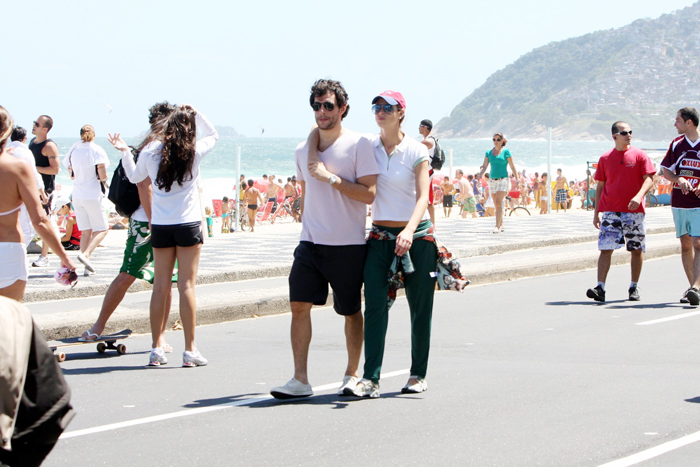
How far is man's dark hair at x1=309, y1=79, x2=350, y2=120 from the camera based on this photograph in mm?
5926

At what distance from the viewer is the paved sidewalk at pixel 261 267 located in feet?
30.8

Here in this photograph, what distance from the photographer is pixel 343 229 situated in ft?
19.6

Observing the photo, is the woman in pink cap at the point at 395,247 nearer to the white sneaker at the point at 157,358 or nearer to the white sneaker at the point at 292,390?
the white sneaker at the point at 292,390

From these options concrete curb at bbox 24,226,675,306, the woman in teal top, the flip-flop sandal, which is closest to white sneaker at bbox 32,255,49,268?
concrete curb at bbox 24,226,675,306

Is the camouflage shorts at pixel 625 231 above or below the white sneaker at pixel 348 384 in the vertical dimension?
above

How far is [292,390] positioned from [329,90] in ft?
6.24

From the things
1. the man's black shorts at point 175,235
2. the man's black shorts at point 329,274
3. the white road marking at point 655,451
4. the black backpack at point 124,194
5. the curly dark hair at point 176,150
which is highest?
the curly dark hair at point 176,150

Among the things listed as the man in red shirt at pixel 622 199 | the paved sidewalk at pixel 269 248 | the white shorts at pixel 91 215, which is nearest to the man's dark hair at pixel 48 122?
the white shorts at pixel 91 215

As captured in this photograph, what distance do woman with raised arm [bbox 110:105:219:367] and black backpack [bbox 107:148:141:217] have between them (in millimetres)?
448

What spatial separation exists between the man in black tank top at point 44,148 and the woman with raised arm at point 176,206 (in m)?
5.35

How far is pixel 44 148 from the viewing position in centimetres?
1224

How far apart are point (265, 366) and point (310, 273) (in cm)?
142

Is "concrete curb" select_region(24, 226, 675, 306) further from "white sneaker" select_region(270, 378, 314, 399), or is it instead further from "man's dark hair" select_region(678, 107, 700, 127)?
"man's dark hair" select_region(678, 107, 700, 127)

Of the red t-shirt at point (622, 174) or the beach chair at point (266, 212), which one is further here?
the beach chair at point (266, 212)
